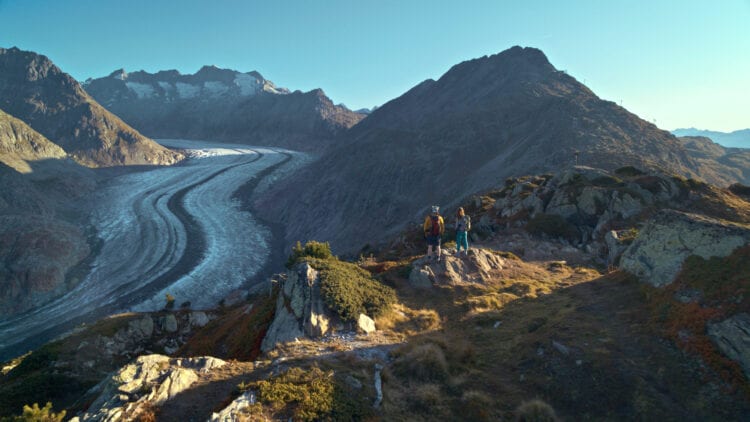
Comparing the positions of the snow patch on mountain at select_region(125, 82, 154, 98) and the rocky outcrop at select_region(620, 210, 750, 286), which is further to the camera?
the snow patch on mountain at select_region(125, 82, 154, 98)

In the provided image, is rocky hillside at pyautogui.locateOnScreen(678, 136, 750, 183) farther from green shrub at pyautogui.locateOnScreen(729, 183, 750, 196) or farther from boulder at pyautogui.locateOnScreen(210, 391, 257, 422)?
boulder at pyautogui.locateOnScreen(210, 391, 257, 422)

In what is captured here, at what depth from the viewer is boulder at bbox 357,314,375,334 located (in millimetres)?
12500

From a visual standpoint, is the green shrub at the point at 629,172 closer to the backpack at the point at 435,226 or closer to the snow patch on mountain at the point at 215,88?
the backpack at the point at 435,226

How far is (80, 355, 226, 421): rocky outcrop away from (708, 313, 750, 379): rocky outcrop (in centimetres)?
1201

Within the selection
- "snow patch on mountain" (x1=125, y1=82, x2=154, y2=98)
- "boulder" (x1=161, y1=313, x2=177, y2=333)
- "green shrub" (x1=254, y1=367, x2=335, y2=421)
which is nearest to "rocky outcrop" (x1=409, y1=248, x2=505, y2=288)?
"green shrub" (x1=254, y1=367, x2=335, y2=421)

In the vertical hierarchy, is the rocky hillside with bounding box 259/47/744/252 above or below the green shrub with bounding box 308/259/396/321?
above

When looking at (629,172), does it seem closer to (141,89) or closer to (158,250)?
(158,250)

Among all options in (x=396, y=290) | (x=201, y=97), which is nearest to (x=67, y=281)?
(x=396, y=290)

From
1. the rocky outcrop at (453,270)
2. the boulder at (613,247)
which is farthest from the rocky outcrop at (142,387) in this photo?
the boulder at (613,247)

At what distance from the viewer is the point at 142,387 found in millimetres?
7930

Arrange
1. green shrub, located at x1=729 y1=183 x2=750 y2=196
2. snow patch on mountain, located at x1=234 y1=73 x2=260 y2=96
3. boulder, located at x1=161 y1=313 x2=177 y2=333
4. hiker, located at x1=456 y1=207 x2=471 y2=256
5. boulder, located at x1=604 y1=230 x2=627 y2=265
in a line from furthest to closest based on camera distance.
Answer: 1. snow patch on mountain, located at x1=234 y1=73 x2=260 y2=96
2. green shrub, located at x1=729 y1=183 x2=750 y2=196
3. boulder, located at x1=161 y1=313 x2=177 y2=333
4. boulder, located at x1=604 y1=230 x2=627 y2=265
5. hiker, located at x1=456 y1=207 x2=471 y2=256

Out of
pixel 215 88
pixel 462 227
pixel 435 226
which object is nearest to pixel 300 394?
pixel 435 226

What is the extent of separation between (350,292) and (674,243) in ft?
36.5

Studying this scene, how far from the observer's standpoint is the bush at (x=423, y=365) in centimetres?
936
